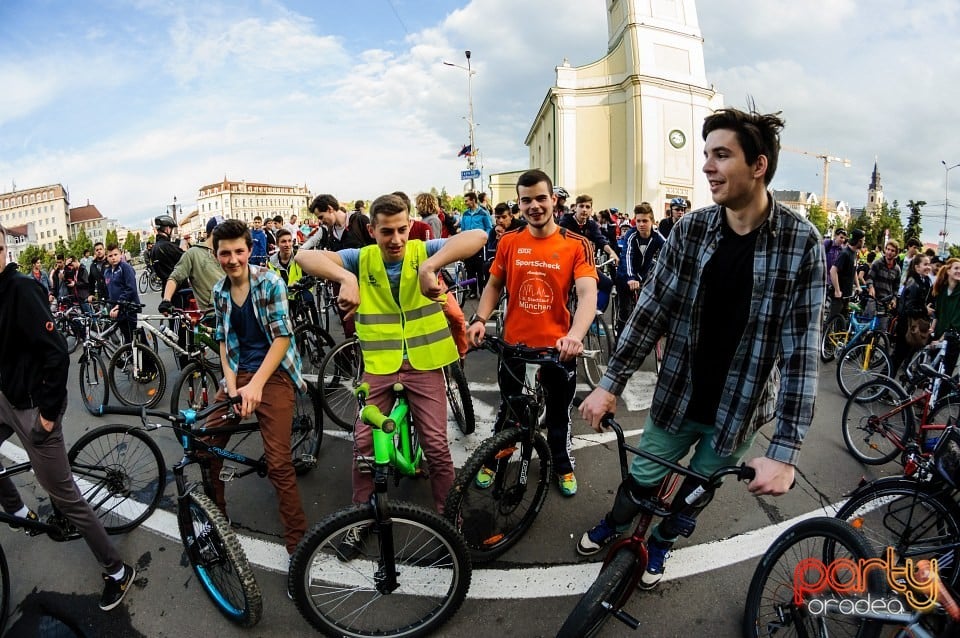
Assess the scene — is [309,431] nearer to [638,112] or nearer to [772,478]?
[772,478]

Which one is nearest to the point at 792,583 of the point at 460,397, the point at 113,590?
the point at 460,397

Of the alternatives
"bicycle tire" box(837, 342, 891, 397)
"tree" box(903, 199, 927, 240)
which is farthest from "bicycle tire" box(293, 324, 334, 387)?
"tree" box(903, 199, 927, 240)

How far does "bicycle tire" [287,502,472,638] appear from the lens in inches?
95.2

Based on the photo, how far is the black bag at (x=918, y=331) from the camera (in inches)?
258

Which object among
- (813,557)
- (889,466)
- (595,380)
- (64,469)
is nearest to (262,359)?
(64,469)

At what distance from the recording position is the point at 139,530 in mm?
3637

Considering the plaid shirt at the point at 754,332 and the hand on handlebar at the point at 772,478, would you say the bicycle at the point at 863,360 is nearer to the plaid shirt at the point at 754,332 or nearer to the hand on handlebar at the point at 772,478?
the plaid shirt at the point at 754,332

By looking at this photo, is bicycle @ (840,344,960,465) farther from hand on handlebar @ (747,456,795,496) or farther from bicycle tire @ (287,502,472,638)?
bicycle tire @ (287,502,472,638)

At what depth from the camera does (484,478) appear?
9.88ft

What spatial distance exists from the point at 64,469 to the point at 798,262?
4090 millimetres

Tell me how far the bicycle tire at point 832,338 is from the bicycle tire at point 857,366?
51.8 inches

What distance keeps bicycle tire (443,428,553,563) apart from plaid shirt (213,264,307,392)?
143 cm

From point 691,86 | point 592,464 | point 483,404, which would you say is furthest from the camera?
point 691,86

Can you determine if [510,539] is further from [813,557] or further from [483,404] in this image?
[483,404]
